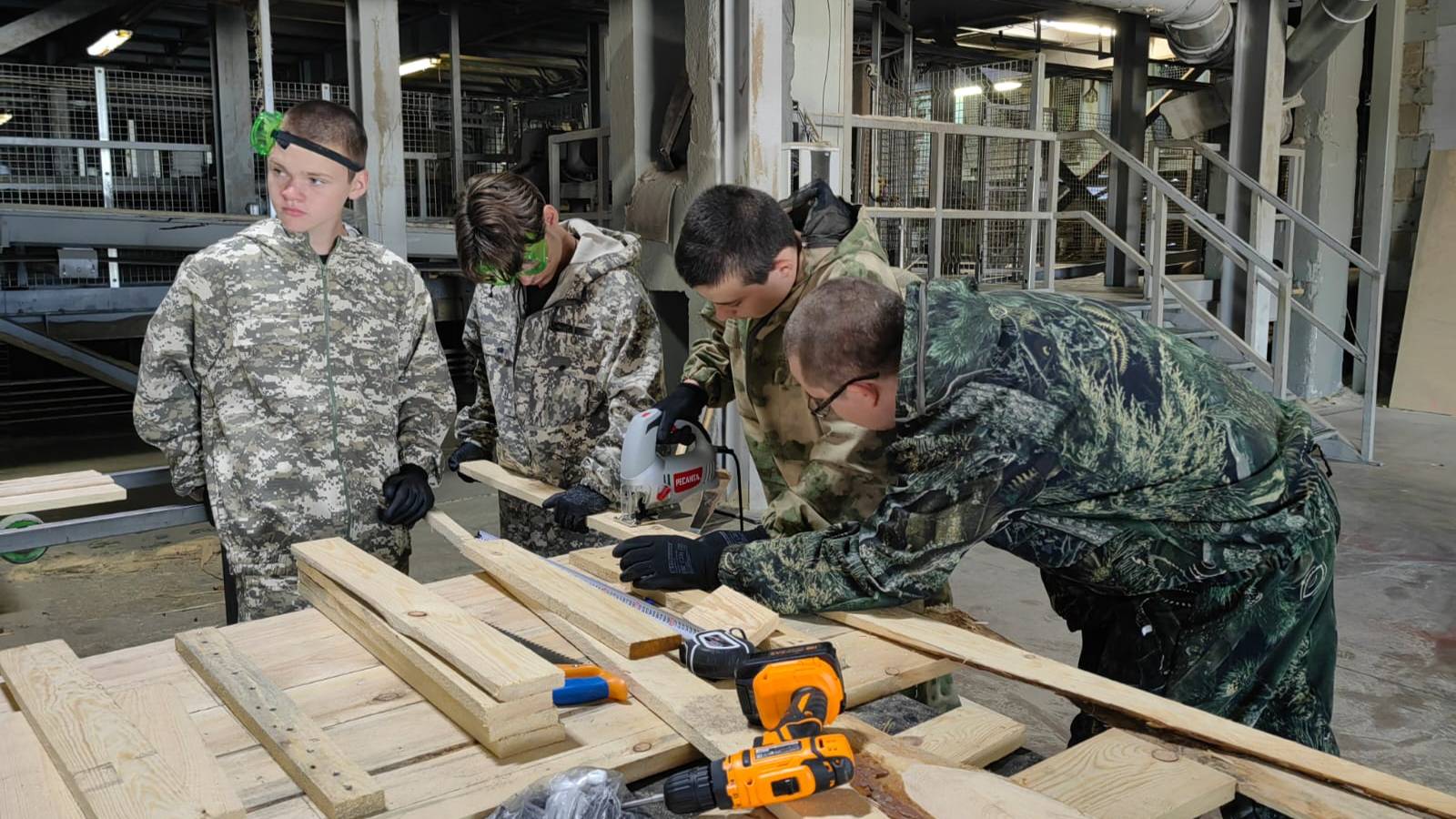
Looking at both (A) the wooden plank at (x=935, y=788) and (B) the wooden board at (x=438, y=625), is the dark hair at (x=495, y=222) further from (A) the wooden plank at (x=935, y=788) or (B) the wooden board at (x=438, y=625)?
(A) the wooden plank at (x=935, y=788)

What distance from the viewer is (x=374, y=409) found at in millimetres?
2781

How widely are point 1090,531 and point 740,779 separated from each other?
0.87 metres

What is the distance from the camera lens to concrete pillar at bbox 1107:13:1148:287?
33.4 ft

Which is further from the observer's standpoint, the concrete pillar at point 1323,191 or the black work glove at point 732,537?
the concrete pillar at point 1323,191

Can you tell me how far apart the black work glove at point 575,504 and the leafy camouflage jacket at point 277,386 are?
446 mm

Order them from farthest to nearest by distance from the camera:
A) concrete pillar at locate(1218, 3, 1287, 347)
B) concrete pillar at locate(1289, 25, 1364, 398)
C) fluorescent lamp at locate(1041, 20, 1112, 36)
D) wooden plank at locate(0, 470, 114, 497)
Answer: fluorescent lamp at locate(1041, 20, 1112, 36), concrete pillar at locate(1289, 25, 1364, 398), concrete pillar at locate(1218, 3, 1287, 347), wooden plank at locate(0, 470, 114, 497)

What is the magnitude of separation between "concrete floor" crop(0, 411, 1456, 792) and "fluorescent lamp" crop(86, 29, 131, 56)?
752 cm

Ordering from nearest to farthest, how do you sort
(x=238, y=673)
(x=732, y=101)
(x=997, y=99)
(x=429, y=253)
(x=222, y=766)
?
(x=222, y=766), (x=238, y=673), (x=732, y=101), (x=429, y=253), (x=997, y=99)

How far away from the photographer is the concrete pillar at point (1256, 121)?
8.70m

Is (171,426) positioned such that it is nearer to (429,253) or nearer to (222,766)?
(222,766)

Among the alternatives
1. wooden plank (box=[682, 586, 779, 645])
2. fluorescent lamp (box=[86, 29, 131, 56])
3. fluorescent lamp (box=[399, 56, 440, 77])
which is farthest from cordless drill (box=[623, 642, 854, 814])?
fluorescent lamp (box=[399, 56, 440, 77])

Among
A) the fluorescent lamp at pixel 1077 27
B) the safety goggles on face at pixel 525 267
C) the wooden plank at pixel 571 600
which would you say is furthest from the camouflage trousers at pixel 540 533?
the fluorescent lamp at pixel 1077 27

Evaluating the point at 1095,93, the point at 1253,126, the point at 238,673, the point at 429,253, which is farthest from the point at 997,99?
the point at 238,673

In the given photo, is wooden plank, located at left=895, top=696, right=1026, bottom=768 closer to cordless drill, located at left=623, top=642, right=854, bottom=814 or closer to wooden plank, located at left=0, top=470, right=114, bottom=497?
cordless drill, located at left=623, top=642, right=854, bottom=814
